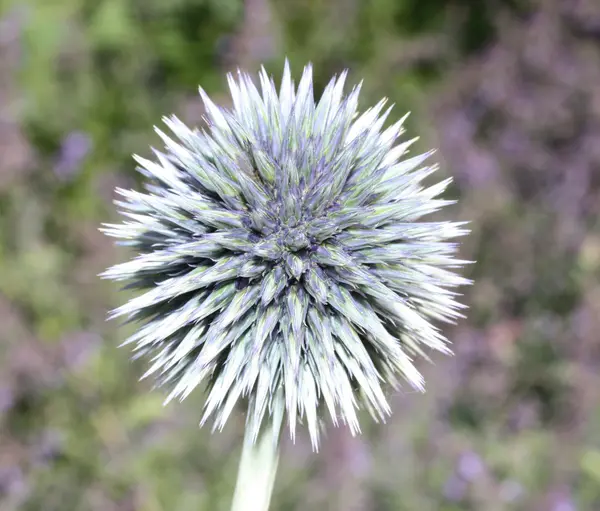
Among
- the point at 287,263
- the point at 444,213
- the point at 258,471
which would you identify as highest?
the point at 444,213

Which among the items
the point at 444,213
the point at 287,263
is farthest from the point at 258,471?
the point at 444,213

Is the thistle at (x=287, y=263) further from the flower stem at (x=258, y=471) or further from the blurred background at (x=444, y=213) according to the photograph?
the blurred background at (x=444, y=213)

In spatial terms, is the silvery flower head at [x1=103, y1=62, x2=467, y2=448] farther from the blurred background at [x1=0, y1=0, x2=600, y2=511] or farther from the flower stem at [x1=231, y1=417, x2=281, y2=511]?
the blurred background at [x1=0, y1=0, x2=600, y2=511]

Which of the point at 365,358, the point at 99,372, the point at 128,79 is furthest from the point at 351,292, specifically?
the point at 128,79

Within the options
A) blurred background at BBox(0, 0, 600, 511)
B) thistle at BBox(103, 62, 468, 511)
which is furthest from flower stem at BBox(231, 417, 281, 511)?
blurred background at BBox(0, 0, 600, 511)

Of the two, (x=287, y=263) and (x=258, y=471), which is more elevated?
(x=287, y=263)

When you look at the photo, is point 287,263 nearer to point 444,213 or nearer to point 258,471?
point 258,471

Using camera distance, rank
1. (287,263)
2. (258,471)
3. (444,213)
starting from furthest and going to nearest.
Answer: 1. (444,213)
2. (287,263)
3. (258,471)

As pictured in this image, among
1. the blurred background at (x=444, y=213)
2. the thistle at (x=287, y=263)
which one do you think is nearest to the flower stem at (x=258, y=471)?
the thistle at (x=287, y=263)
